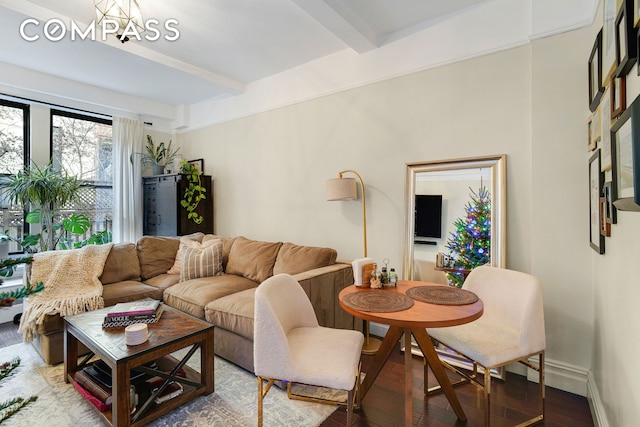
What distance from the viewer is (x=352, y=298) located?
1.78 metres

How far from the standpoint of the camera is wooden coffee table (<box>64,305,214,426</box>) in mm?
1663

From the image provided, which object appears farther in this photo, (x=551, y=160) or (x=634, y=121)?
(x=551, y=160)

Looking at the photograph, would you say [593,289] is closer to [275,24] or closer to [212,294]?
[212,294]

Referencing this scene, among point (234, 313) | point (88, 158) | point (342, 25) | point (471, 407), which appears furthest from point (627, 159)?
point (88, 158)

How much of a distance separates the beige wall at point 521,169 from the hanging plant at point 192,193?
158cm

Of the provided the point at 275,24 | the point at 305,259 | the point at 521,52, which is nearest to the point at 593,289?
the point at 521,52

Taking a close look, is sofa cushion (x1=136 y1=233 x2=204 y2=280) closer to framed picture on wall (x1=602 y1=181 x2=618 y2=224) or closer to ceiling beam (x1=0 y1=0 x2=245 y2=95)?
ceiling beam (x1=0 y1=0 x2=245 y2=95)

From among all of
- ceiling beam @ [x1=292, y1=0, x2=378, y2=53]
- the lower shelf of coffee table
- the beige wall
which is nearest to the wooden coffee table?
the lower shelf of coffee table

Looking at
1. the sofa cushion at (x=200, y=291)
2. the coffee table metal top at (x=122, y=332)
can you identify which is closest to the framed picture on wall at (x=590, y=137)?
the coffee table metal top at (x=122, y=332)

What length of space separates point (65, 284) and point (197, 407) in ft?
5.81

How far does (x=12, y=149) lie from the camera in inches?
147

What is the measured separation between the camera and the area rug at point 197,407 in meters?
1.81

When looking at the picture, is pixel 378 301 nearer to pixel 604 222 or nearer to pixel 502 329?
pixel 502 329

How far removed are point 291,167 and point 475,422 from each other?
288 centimetres
